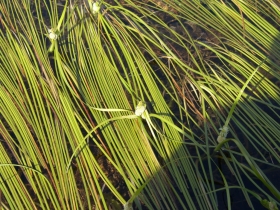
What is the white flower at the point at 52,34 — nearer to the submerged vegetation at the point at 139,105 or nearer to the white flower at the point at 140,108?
the submerged vegetation at the point at 139,105

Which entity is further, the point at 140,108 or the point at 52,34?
the point at 52,34

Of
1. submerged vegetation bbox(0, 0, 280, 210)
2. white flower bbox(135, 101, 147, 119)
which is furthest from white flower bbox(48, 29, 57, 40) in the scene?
white flower bbox(135, 101, 147, 119)

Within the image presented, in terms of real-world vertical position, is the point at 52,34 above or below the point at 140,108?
above

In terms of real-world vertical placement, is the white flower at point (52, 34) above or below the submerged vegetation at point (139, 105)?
above

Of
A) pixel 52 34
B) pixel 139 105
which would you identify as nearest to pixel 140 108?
pixel 139 105

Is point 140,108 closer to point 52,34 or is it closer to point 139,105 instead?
point 139,105

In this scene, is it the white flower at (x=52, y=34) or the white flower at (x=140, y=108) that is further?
the white flower at (x=52, y=34)

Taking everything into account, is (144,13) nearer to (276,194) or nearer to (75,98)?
(75,98)

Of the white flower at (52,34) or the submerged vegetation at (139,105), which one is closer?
the submerged vegetation at (139,105)

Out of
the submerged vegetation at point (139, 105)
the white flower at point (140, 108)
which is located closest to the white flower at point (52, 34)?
the submerged vegetation at point (139, 105)
